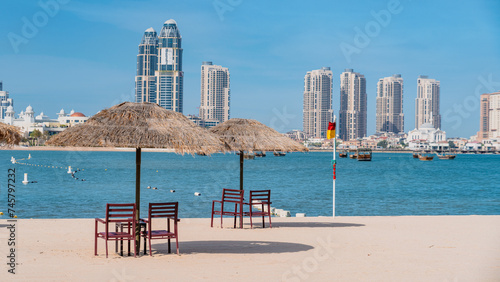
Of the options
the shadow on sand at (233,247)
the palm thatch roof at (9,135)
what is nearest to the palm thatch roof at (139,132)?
the palm thatch roof at (9,135)

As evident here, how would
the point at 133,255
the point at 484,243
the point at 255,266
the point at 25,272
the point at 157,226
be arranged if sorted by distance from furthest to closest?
the point at 157,226 < the point at 484,243 < the point at 133,255 < the point at 255,266 < the point at 25,272

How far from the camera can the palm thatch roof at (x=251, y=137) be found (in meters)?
12.9

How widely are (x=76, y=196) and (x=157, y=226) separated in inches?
798

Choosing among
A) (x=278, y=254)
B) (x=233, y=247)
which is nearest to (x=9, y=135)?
(x=233, y=247)

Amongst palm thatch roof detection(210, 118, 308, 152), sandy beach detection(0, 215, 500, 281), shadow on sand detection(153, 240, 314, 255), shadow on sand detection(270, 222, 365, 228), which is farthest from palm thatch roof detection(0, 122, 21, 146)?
shadow on sand detection(270, 222, 365, 228)

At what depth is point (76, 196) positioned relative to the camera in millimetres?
32562

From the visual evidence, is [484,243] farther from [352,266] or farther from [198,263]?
[198,263]

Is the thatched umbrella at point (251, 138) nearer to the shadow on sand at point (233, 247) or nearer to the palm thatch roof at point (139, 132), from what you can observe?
the shadow on sand at point (233, 247)

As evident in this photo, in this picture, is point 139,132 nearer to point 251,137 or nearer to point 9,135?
point 9,135

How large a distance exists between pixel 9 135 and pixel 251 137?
5005mm

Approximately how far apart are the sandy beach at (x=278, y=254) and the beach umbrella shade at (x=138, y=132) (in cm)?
127

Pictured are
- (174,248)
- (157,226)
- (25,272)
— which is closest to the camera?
(25,272)

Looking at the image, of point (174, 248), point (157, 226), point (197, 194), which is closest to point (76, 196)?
point (197, 194)

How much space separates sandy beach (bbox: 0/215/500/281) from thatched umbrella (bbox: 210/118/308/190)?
5.96ft
